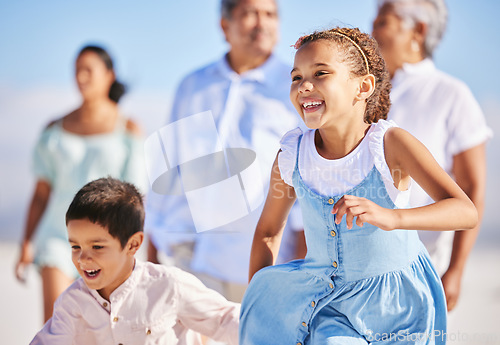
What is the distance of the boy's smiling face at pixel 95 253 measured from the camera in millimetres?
1989

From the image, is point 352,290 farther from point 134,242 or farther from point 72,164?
point 72,164

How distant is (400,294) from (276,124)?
4.97 ft

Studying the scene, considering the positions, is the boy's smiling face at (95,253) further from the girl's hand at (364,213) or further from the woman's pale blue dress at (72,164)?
the woman's pale blue dress at (72,164)

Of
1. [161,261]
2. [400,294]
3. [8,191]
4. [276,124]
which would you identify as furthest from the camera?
[8,191]

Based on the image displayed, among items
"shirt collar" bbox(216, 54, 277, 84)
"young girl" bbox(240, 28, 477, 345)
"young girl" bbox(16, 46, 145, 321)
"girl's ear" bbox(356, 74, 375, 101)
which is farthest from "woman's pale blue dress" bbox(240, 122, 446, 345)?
"young girl" bbox(16, 46, 145, 321)

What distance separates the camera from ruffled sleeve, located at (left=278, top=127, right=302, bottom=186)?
1.86 meters

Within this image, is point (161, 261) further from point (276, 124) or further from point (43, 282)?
point (276, 124)

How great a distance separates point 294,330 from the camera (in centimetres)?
173

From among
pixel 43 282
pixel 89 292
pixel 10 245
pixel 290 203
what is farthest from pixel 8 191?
pixel 290 203

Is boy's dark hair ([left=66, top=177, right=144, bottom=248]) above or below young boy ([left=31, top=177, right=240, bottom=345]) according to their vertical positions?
above

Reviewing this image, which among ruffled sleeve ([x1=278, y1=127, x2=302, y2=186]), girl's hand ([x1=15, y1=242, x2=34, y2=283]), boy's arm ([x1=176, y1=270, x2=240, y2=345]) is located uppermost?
ruffled sleeve ([x1=278, y1=127, x2=302, y2=186])

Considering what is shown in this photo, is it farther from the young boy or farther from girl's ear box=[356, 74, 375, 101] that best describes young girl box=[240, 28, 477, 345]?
the young boy

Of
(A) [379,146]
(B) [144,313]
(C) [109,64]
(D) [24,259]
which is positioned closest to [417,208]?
(A) [379,146]

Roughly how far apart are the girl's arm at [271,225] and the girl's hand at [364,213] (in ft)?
1.62
